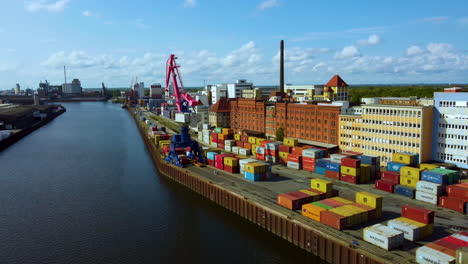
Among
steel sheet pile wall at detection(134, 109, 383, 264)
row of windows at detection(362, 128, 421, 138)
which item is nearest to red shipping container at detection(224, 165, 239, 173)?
steel sheet pile wall at detection(134, 109, 383, 264)

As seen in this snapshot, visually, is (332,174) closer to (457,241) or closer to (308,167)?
(308,167)

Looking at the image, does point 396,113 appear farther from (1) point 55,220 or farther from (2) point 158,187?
(1) point 55,220

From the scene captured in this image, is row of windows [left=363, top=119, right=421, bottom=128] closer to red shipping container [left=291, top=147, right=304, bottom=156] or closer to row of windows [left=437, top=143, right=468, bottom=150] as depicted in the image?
row of windows [left=437, top=143, right=468, bottom=150]

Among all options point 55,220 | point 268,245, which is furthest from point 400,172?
point 55,220

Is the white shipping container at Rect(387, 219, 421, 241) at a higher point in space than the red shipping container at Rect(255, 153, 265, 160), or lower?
lower

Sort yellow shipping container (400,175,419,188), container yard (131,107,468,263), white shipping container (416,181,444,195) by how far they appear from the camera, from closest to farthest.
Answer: container yard (131,107,468,263), white shipping container (416,181,444,195), yellow shipping container (400,175,419,188)

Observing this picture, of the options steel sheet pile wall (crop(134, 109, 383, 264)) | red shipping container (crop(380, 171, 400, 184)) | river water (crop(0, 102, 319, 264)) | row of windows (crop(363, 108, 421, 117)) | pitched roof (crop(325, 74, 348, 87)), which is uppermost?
pitched roof (crop(325, 74, 348, 87))

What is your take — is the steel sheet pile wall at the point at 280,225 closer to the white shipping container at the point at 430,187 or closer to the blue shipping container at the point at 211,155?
the blue shipping container at the point at 211,155
